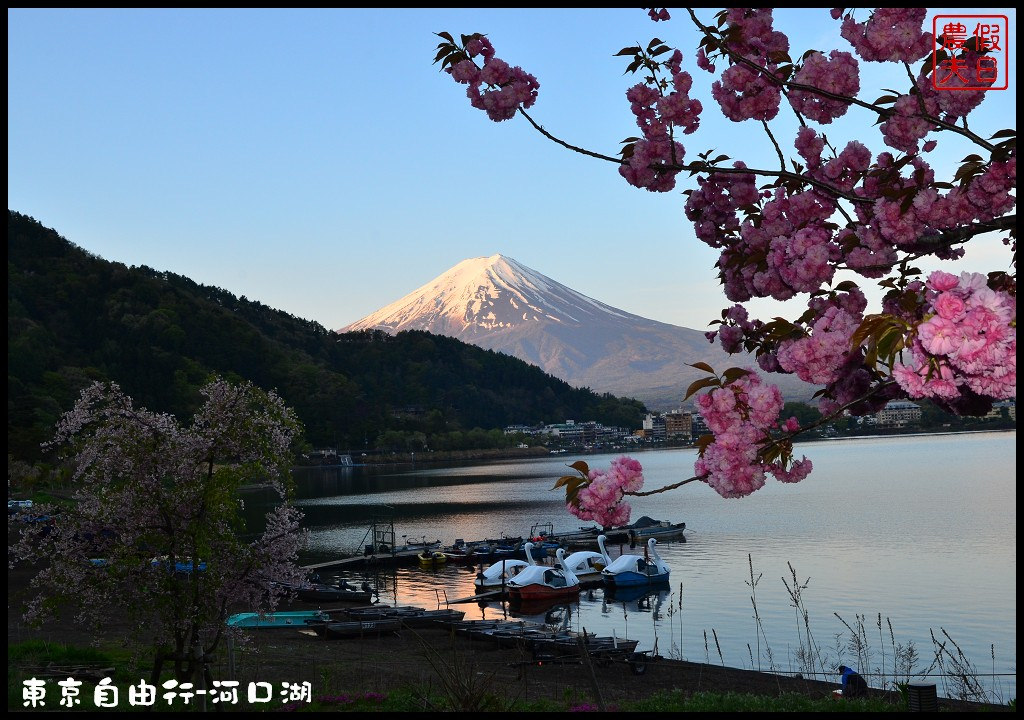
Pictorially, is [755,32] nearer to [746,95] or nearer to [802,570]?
[746,95]

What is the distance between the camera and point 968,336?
3.19 meters

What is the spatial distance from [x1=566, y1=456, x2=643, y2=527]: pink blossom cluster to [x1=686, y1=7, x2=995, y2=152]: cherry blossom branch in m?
2.24

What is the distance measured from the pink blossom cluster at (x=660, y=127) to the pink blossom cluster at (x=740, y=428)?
1.84 meters

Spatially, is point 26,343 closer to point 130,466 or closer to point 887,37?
point 130,466

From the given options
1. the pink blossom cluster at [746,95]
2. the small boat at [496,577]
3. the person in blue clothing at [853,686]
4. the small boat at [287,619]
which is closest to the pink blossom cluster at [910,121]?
the pink blossom cluster at [746,95]

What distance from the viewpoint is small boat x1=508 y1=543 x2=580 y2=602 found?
112 ft

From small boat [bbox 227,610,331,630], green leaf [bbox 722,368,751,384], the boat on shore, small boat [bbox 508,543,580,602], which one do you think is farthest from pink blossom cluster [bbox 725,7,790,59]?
the boat on shore

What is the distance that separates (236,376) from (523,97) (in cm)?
12982

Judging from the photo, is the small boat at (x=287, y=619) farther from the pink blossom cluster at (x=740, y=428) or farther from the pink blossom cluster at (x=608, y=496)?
the pink blossom cluster at (x=740, y=428)

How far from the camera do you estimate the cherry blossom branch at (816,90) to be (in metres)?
4.60

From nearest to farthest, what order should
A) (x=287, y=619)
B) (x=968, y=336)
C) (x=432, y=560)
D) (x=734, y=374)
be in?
1. (x=968, y=336)
2. (x=734, y=374)
3. (x=287, y=619)
4. (x=432, y=560)

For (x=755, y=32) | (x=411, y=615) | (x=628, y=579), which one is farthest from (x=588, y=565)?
(x=755, y=32)

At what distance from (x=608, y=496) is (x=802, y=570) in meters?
38.1

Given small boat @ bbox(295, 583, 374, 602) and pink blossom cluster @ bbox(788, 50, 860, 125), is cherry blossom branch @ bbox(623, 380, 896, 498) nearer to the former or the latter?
pink blossom cluster @ bbox(788, 50, 860, 125)
